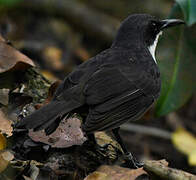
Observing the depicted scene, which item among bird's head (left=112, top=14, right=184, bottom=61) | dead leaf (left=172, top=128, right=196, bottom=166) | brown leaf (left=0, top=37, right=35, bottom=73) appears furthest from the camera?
dead leaf (left=172, top=128, right=196, bottom=166)

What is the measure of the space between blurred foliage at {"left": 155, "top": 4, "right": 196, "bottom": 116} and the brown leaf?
166 centimetres

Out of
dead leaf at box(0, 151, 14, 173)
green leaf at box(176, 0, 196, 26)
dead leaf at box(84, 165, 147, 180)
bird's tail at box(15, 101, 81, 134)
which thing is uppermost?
green leaf at box(176, 0, 196, 26)

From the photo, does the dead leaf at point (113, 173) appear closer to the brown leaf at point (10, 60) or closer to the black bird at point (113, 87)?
the black bird at point (113, 87)

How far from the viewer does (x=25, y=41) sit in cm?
881

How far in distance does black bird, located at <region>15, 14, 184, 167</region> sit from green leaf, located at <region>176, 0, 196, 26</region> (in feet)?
0.46

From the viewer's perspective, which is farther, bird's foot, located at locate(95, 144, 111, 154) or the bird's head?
the bird's head

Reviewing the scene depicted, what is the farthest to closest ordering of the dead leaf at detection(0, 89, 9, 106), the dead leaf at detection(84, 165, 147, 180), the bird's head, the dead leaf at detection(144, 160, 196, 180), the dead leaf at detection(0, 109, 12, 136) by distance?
1. the bird's head
2. the dead leaf at detection(0, 89, 9, 106)
3. the dead leaf at detection(0, 109, 12, 136)
4. the dead leaf at detection(84, 165, 147, 180)
5. the dead leaf at detection(144, 160, 196, 180)

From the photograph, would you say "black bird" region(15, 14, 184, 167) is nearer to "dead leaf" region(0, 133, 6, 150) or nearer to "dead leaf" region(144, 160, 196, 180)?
"dead leaf" region(0, 133, 6, 150)

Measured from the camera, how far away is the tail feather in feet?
12.8

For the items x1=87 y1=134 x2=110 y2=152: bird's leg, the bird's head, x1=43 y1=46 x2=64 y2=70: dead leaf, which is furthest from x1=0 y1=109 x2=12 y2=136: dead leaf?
x1=43 y1=46 x2=64 y2=70: dead leaf

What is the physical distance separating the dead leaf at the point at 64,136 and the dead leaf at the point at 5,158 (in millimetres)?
409

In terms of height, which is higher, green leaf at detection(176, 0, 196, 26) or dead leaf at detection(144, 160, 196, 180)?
green leaf at detection(176, 0, 196, 26)

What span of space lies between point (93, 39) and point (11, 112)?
17.5 ft

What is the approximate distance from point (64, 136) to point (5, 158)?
0.70 meters
